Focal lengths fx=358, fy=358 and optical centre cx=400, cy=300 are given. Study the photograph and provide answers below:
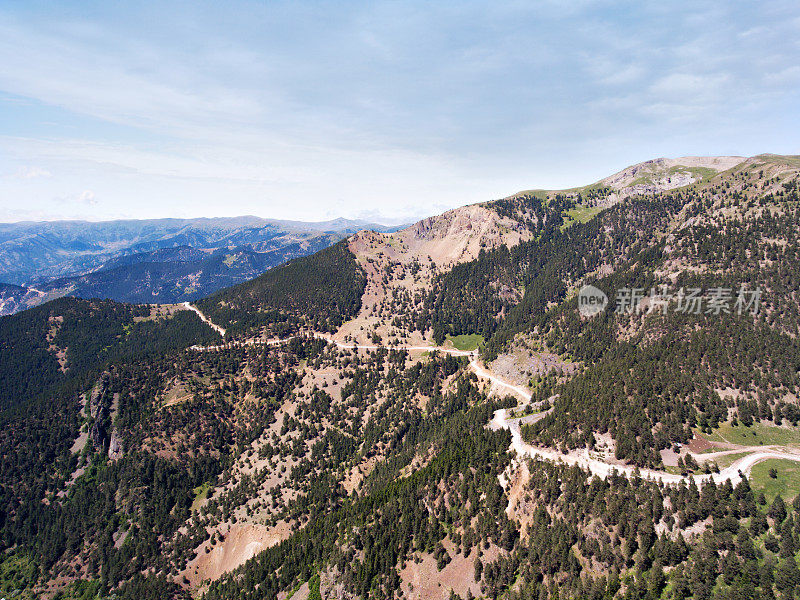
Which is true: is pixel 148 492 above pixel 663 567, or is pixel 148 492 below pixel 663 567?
below

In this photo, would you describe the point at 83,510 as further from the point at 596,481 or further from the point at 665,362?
the point at 665,362

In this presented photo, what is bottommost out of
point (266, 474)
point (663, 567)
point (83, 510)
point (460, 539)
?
point (83, 510)

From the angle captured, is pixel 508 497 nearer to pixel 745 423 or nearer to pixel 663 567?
pixel 663 567

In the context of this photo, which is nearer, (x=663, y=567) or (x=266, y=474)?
(x=663, y=567)

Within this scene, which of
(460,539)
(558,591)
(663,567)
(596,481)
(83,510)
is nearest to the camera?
(663,567)

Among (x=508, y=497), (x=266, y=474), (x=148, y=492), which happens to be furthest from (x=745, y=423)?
(x=148, y=492)

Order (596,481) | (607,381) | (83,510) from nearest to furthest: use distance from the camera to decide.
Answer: (596,481) → (607,381) → (83,510)

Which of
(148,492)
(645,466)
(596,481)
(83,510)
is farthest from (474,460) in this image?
(83,510)
